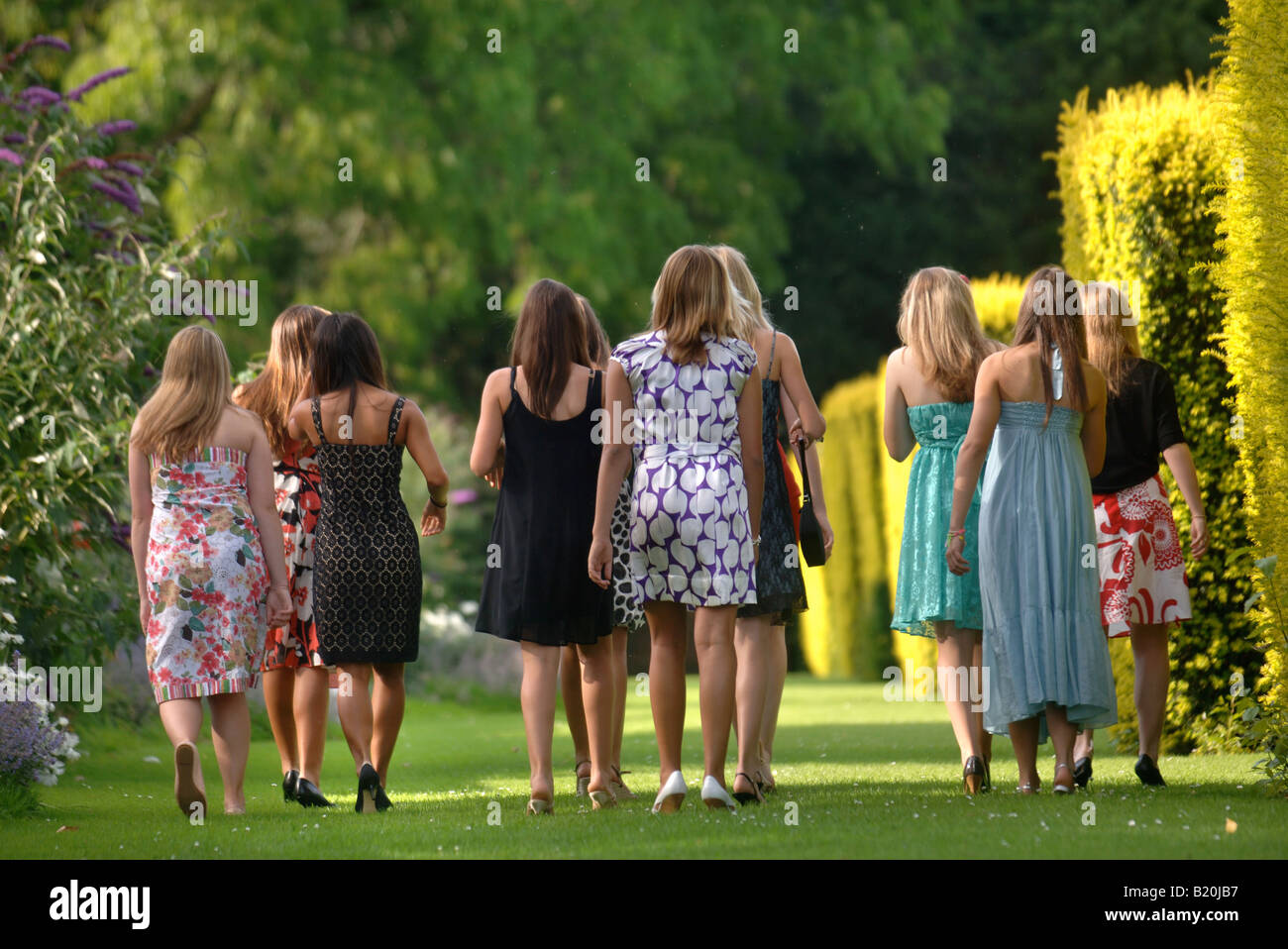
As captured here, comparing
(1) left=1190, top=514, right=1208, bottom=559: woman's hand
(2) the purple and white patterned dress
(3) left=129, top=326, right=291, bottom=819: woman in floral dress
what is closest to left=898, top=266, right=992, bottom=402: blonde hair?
(2) the purple and white patterned dress

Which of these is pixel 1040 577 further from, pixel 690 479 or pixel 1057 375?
pixel 690 479

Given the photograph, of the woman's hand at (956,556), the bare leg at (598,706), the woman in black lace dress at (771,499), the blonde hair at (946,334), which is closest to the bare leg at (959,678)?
the woman's hand at (956,556)

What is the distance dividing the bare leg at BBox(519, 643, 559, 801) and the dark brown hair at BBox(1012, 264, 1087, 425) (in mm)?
2355

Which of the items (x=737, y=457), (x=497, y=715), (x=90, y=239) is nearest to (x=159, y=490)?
(x=737, y=457)

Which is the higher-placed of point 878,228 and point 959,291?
point 878,228

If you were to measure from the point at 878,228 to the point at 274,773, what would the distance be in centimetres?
2160

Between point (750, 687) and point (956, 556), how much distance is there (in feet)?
3.40

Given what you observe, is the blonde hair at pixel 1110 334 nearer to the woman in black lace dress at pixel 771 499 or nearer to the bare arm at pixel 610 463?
the woman in black lace dress at pixel 771 499

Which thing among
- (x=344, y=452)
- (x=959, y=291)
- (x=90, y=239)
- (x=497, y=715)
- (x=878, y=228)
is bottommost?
(x=497, y=715)

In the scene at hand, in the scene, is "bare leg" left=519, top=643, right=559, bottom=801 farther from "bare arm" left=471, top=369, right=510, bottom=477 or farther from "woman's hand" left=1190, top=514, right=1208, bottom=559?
"woman's hand" left=1190, top=514, right=1208, bottom=559

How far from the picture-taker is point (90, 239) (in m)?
9.47
